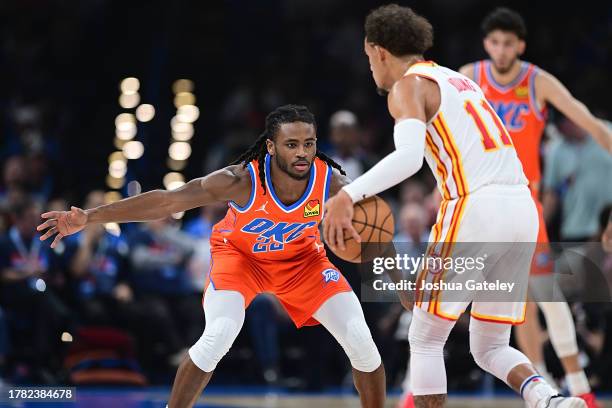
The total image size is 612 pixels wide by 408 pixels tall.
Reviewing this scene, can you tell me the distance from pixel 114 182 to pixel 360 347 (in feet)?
21.2

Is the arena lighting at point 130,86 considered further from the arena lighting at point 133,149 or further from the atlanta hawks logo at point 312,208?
the atlanta hawks logo at point 312,208

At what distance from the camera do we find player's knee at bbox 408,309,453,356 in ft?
14.8

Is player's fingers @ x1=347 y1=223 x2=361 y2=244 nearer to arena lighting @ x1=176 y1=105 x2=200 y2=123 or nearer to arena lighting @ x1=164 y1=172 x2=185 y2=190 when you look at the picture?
arena lighting @ x1=164 y1=172 x2=185 y2=190

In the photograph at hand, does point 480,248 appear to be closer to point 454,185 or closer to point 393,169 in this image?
point 454,185

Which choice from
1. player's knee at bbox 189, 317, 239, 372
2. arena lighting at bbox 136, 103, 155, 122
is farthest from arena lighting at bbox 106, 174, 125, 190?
player's knee at bbox 189, 317, 239, 372

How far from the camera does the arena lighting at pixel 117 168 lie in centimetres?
1108

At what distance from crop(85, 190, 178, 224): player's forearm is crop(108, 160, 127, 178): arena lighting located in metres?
6.26

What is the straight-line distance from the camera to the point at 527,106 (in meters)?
6.39

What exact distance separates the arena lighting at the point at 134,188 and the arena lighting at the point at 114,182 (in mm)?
114

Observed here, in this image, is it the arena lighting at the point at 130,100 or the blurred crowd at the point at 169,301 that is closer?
the blurred crowd at the point at 169,301

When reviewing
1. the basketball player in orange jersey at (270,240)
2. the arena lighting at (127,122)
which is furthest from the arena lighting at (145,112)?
the basketball player in orange jersey at (270,240)

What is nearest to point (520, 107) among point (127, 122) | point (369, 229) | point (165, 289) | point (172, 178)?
point (369, 229)

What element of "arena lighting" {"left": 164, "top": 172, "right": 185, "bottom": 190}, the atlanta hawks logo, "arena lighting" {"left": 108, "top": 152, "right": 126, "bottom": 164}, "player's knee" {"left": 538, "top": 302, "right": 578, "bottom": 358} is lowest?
"player's knee" {"left": 538, "top": 302, "right": 578, "bottom": 358}

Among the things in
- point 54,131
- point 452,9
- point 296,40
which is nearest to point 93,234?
point 54,131
